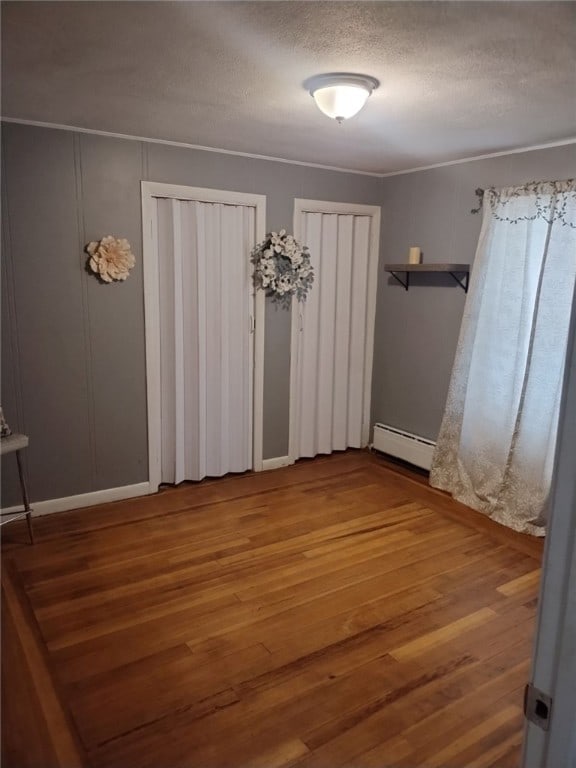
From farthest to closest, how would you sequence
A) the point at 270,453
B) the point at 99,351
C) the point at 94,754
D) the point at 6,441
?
the point at 270,453
the point at 99,351
the point at 6,441
the point at 94,754

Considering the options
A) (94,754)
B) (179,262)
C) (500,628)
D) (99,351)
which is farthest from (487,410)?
(94,754)

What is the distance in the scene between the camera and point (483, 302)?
12.4 feet

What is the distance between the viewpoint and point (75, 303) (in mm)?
3475

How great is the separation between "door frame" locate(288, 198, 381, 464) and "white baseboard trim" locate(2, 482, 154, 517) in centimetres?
131

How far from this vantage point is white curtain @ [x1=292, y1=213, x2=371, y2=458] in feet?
14.7

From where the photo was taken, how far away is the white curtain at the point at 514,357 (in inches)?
130

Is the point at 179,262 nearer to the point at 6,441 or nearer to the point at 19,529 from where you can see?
the point at 6,441

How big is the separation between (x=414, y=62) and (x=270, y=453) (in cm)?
310

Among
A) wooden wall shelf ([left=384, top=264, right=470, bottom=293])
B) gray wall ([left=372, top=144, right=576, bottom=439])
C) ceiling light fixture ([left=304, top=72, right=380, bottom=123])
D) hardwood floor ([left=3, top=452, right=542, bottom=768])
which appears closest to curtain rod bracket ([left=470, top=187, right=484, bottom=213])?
gray wall ([left=372, top=144, right=576, bottom=439])

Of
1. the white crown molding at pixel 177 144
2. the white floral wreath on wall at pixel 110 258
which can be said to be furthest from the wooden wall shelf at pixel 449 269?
the white floral wreath on wall at pixel 110 258

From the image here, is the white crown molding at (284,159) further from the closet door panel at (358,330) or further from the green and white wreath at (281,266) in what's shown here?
the green and white wreath at (281,266)

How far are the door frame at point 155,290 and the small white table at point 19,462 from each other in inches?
34.7

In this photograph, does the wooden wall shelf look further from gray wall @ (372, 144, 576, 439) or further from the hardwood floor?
the hardwood floor

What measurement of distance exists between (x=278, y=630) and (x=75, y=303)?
2304 millimetres
